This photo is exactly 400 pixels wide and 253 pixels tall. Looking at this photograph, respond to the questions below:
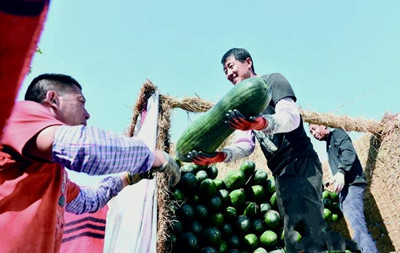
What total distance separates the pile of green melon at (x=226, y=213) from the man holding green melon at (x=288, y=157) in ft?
6.03

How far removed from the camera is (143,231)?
4.65 metres

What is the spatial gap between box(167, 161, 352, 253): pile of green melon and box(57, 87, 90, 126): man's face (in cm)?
279

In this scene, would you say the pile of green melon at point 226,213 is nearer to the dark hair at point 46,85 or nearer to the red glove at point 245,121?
the red glove at point 245,121

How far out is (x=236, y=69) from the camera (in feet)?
13.0

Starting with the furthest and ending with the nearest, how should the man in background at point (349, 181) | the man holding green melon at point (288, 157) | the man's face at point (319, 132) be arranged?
the man's face at point (319, 132) → the man in background at point (349, 181) → the man holding green melon at point (288, 157)

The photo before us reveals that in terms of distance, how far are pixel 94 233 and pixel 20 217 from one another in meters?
2.77

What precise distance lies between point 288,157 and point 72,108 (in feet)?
6.00

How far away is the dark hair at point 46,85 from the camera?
2676 mm

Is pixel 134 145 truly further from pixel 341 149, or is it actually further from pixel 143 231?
pixel 341 149

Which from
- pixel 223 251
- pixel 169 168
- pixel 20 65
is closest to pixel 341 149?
pixel 223 251

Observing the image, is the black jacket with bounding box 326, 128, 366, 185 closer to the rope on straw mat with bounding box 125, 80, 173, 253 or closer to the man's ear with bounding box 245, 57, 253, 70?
the rope on straw mat with bounding box 125, 80, 173, 253

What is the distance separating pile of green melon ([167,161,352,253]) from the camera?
18.0ft

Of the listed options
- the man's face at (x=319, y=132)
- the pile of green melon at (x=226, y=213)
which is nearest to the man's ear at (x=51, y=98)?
the pile of green melon at (x=226, y=213)

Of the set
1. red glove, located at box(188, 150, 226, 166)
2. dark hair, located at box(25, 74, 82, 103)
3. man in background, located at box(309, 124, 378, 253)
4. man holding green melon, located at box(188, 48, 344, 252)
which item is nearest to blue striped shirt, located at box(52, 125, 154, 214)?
dark hair, located at box(25, 74, 82, 103)
